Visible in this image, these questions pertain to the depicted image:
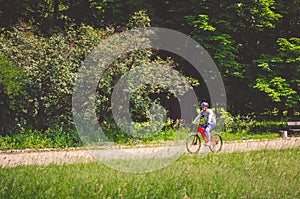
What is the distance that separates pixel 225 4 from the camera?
24.1 metres

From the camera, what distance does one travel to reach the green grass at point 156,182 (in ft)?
21.7

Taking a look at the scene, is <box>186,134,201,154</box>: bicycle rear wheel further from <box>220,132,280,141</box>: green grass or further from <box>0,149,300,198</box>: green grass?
<box>0,149,300,198</box>: green grass

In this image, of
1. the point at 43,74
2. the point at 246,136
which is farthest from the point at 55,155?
the point at 246,136

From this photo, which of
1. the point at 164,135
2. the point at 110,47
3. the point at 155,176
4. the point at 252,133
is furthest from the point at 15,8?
the point at 155,176

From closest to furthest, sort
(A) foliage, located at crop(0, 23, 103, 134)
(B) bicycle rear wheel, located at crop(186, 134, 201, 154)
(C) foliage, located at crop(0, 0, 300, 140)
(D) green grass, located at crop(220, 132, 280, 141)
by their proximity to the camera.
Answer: (B) bicycle rear wheel, located at crop(186, 134, 201, 154), (A) foliage, located at crop(0, 23, 103, 134), (C) foliage, located at crop(0, 0, 300, 140), (D) green grass, located at crop(220, 132, 280, 141)

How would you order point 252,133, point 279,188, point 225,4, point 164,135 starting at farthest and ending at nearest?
point 225,4 < point 252,133 < point 164,135 < point 279,188

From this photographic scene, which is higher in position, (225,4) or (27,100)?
(225,4)

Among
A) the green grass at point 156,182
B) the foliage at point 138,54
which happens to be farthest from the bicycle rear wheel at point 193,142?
the green grass at point 156,182

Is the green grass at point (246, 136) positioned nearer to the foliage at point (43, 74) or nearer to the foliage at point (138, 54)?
the foliage at point (138, 54)

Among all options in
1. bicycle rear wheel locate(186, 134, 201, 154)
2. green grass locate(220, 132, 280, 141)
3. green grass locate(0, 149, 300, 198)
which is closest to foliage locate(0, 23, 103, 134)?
bicycle rear wheel locate(186, 134, 201, 154)

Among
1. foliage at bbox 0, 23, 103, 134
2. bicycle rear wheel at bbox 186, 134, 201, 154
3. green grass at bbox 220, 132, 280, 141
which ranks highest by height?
foliage at bbox 0, 23, 103, 134

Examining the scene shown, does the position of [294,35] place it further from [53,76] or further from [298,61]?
[53,76]

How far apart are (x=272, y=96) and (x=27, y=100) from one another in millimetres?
11394

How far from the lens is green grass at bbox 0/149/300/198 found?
6.61m
